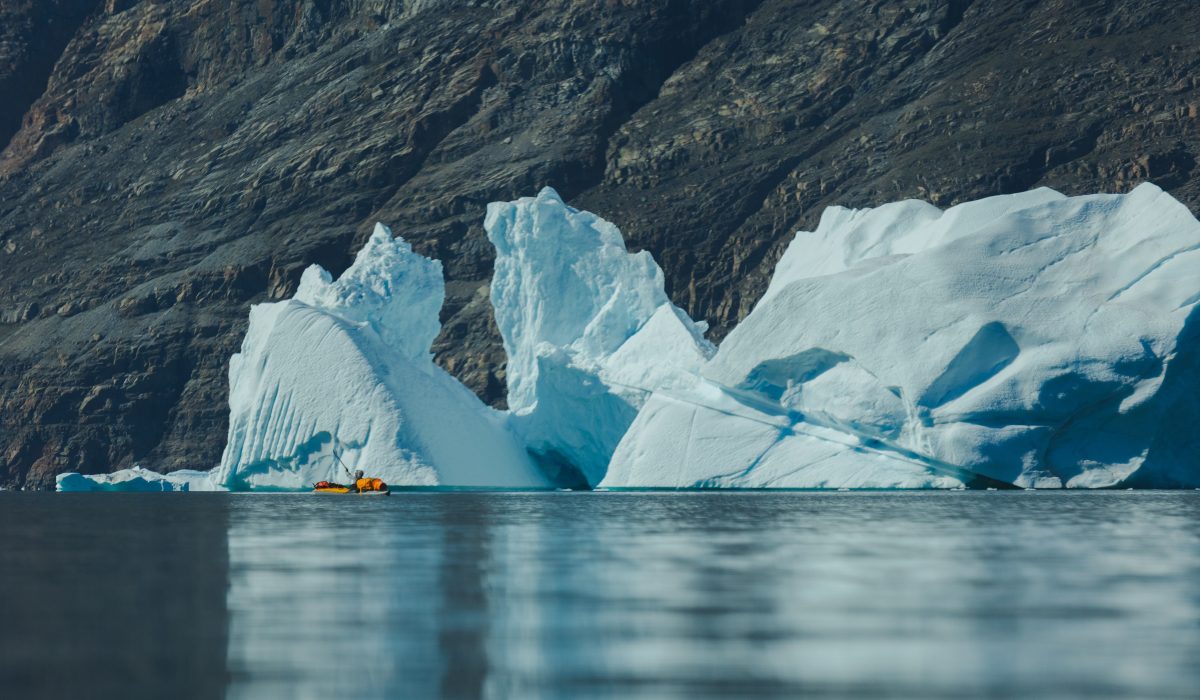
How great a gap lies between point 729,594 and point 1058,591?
104 inches

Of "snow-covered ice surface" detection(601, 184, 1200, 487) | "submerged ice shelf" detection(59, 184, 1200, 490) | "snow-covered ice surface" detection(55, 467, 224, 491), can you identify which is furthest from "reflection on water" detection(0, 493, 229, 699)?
"snow-covered ice surface" detection(55, 467, 224, 491)

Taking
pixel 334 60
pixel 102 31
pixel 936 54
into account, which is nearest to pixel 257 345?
pixel 936 54

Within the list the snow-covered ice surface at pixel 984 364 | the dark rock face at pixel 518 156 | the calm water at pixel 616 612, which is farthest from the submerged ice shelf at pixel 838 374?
the dark rock face at pixel 518 156

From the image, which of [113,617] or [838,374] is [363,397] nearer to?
[838,374]

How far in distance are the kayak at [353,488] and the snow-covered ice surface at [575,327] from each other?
5212 mm

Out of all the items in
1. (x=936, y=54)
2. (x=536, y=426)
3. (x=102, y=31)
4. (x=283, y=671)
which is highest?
(x=102, y=31)

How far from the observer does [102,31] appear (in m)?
115

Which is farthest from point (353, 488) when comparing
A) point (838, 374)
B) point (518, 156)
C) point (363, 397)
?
point (518, 156)

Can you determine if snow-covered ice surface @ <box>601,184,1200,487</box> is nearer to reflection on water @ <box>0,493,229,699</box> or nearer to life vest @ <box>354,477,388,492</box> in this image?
life vest @ <box>354,477,388,492</box>

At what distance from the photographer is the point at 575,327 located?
45281 millimetres

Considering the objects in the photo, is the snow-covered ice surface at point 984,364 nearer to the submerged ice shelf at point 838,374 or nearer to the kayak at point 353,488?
the submerged ice shelf at point 838,374

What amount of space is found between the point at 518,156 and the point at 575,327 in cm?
4168

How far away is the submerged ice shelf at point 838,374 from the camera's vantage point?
3195 centimetres

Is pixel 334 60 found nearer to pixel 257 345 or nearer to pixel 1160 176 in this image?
pixel 1160 176
